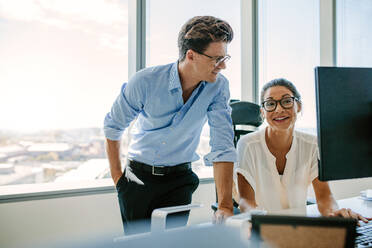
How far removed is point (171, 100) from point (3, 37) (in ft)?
5.33

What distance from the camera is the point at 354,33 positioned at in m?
2.38

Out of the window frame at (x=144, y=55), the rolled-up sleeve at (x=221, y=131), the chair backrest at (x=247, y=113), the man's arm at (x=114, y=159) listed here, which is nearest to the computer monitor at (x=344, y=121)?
the rolled-up sleeve at (x=221, y=131)

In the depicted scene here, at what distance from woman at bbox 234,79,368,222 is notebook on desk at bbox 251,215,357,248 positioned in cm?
100

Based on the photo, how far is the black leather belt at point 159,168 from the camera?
1483 millimetres

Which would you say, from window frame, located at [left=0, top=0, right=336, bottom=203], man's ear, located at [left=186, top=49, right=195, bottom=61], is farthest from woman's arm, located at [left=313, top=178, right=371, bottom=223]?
window frame, located at [left=0, top=0, right=336, bottom=203]

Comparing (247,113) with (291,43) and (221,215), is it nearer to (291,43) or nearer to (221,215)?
(221,215)

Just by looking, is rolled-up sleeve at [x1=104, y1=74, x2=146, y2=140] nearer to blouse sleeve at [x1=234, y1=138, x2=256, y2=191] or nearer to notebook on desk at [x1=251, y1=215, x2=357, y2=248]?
blouse sleeve at [x1=234, y1=138, x2=256, y2=191]

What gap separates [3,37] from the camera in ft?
7.32

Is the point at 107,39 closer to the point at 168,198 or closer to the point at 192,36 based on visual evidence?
the point at 192,36

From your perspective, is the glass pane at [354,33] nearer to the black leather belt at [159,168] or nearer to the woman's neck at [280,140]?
the woman's neck at [280,140]

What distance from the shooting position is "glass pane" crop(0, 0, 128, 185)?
A: 88.6 inches

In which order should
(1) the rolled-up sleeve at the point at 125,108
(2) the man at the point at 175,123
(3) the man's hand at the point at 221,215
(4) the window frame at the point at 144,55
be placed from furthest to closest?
(4) the window frame at the point at 144,55 → (1) the rolled-up sleeve at the point at 125,108 → (2) the man at the point at 175,123 → (3) the man's hand at the point at 221,215

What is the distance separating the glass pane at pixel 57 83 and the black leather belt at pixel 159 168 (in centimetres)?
108

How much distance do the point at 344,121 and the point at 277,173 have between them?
636mm
